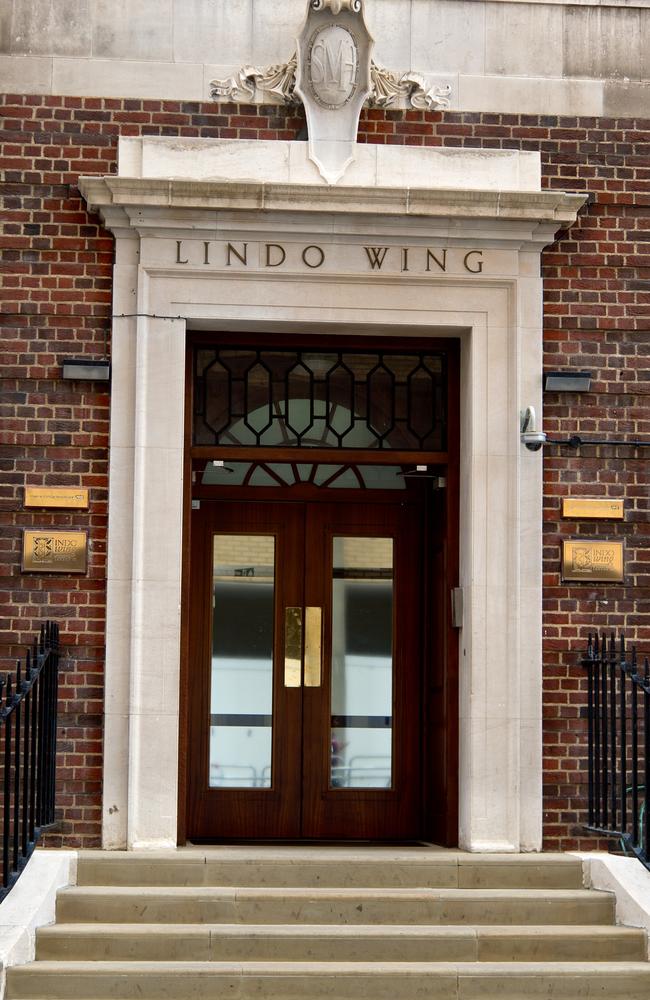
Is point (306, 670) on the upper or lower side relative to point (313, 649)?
lower

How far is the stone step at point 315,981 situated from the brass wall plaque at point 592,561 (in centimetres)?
247

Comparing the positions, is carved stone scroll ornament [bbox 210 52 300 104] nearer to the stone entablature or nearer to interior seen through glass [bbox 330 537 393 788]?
the stone entablature

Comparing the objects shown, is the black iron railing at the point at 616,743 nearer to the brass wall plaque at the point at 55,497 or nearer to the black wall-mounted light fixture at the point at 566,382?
the black wall-mounted light fixture at the point at 566,382

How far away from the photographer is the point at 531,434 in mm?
9289

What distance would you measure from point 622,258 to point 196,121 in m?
2.68

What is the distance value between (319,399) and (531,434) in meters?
1.35

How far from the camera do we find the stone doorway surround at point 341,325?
9094 mm

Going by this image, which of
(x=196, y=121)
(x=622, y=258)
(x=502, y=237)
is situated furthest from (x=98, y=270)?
(x=622, y=258)

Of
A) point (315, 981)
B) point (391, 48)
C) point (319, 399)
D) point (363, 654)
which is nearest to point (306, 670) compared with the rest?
point (363, 654)

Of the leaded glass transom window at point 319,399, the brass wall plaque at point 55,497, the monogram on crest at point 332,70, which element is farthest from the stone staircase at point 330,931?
the monogram on crest at point 332,70

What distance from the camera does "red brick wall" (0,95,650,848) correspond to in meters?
9.13

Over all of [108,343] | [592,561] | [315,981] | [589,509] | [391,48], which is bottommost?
[315,981]

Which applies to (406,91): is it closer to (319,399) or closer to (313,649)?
(319,399)

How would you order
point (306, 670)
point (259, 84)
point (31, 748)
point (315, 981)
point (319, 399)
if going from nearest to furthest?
point (315, 981)
point (31, 748)
point (259, 84)
point (319, 399)
point (306, 670)
